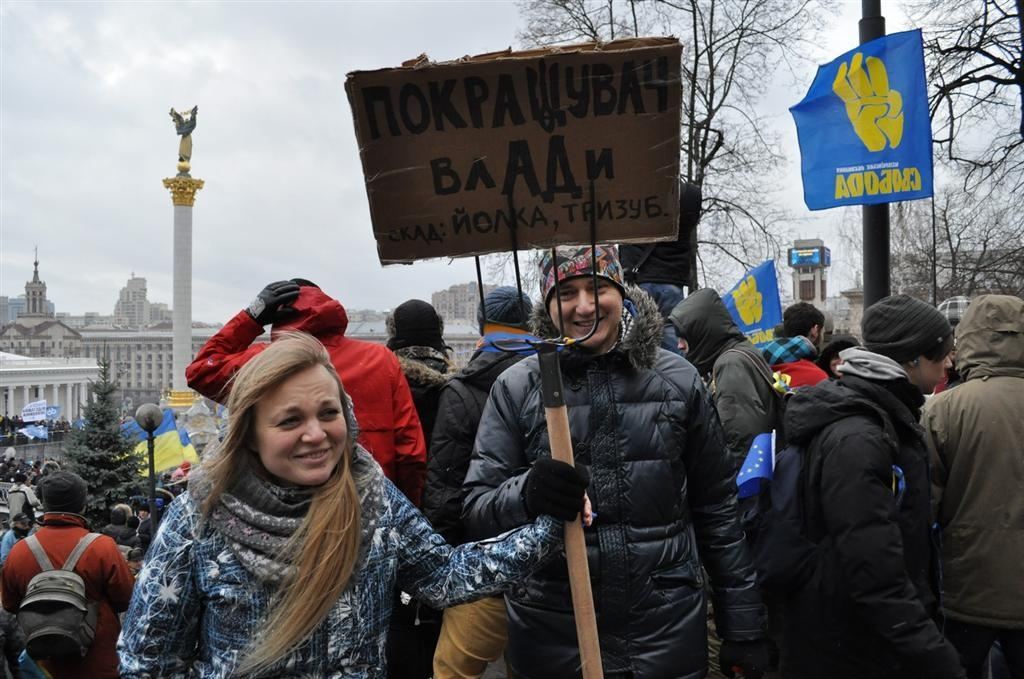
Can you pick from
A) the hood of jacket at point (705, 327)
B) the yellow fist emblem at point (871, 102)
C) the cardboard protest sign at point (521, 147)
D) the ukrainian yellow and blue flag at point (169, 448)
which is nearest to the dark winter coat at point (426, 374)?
the hood of jacket at point (705, 327)

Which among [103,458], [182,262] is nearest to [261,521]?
[103,458]

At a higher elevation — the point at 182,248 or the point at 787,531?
the point at 182,248

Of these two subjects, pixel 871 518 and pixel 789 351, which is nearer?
pixel 871 518

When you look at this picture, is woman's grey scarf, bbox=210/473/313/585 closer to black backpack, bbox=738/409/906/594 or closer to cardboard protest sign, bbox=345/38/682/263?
cardboard protest sign, bbox=345/38/682/263

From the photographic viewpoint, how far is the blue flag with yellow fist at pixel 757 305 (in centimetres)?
696

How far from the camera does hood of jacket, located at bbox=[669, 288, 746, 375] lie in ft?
16.0

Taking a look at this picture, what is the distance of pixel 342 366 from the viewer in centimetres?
357

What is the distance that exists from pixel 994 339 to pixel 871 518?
126 centimetres

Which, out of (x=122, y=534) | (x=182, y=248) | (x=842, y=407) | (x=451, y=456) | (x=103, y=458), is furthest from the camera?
(x=182, y=248)

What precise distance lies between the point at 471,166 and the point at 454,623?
6.15ft

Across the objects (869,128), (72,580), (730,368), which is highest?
(869,128)

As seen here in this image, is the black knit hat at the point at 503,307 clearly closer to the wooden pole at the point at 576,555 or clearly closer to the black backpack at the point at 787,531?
the black backpack at the point at 787,531

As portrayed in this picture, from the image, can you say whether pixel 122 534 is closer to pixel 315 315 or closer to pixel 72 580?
pixel 72 580

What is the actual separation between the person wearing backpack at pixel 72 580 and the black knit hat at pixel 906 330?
406 centimetres
